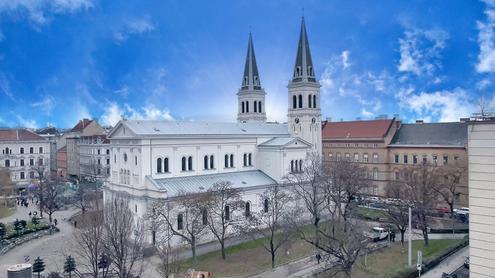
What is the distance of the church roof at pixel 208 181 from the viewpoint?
138 ft

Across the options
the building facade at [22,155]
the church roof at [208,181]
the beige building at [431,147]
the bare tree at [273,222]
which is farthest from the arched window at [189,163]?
the building facade at [22,155]

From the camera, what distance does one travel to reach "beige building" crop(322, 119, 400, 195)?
206 ft

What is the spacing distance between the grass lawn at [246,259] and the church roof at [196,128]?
46.7 ft

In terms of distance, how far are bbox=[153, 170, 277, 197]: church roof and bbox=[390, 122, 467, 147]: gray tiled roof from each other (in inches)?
942

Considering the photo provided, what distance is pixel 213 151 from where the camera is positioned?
160ft

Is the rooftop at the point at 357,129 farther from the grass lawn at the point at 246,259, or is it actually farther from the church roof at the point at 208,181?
the grass lawn at the point at 246,259

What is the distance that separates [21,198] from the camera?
214ft

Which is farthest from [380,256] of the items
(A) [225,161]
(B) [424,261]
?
(A) [225,161]

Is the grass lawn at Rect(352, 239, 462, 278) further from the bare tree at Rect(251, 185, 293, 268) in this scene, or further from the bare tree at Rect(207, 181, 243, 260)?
the bare tree at Rect(207, 181, 243, 260)

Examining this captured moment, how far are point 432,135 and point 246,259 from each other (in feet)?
124

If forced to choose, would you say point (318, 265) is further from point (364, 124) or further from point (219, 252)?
point (364, 124)

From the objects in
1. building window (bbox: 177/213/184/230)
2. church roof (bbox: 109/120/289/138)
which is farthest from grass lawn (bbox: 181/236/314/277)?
church roof (bbox: 109/120/289/138)

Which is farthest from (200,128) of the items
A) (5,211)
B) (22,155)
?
(22,155)

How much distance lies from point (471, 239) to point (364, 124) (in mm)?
47609
